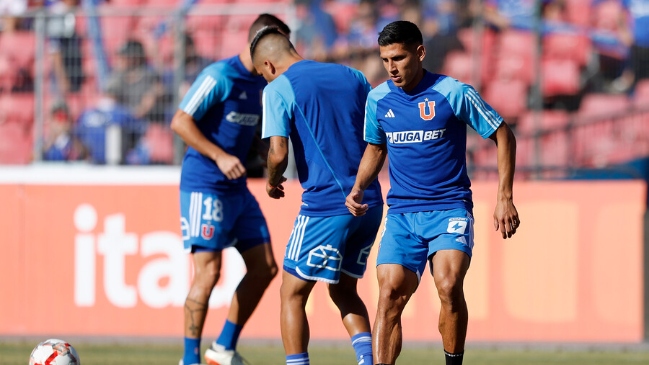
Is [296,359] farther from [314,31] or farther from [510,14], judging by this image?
[510,14]

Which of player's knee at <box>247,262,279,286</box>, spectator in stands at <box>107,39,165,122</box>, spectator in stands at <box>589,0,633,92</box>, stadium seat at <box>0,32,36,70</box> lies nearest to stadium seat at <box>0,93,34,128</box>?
stadium seat at <box>0,32,36,70</box>

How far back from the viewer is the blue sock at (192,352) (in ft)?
25.8

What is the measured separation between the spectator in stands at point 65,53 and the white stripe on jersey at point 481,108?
693 centimetres

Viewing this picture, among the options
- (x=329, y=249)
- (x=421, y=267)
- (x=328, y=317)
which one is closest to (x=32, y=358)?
(x=329, y=249)

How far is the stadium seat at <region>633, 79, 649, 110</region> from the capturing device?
43.0 feet

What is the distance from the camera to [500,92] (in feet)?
43.3

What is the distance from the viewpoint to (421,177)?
21.0 ft

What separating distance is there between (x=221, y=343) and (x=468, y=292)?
3.60m

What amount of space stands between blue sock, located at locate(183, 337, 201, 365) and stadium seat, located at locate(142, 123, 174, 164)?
442 cm

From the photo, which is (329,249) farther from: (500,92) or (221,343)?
(500,92)

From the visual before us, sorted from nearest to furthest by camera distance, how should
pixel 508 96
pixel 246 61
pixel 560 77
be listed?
1. pixel 246 61
2. pixel 508 96
3. pixel 560 77

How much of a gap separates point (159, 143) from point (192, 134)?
434 cm

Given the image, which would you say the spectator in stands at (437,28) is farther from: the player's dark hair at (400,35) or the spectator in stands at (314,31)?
the player's dark hair at (400,35)

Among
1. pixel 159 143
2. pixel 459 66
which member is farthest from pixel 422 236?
pixel 459 66
